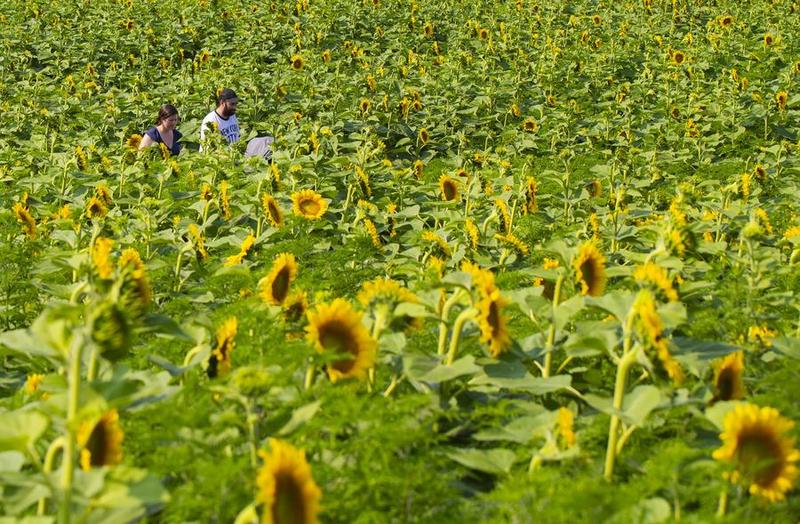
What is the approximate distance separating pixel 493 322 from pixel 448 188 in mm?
3119

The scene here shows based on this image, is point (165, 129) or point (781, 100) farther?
point (781, 100)

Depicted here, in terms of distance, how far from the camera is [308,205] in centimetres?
434

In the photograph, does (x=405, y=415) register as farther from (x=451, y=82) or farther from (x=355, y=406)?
(x=451, y=82)

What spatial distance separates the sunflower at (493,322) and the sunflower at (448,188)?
301 cm

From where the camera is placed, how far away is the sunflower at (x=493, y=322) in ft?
7.11

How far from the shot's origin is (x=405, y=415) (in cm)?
195

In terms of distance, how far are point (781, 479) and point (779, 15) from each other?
15348mm

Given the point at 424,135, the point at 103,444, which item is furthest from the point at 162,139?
the point at 103,444

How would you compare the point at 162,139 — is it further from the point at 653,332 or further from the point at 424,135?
the point at 653,332

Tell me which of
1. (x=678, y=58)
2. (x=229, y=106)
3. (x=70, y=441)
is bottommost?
(x=70, y=441)

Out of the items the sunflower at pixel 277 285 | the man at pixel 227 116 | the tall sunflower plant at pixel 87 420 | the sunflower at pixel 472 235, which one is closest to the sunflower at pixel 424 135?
the man at pixel 227 116

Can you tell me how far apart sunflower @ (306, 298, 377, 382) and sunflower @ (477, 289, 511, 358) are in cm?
30

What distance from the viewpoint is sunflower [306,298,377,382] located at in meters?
2.08

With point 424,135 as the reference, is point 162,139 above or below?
above
